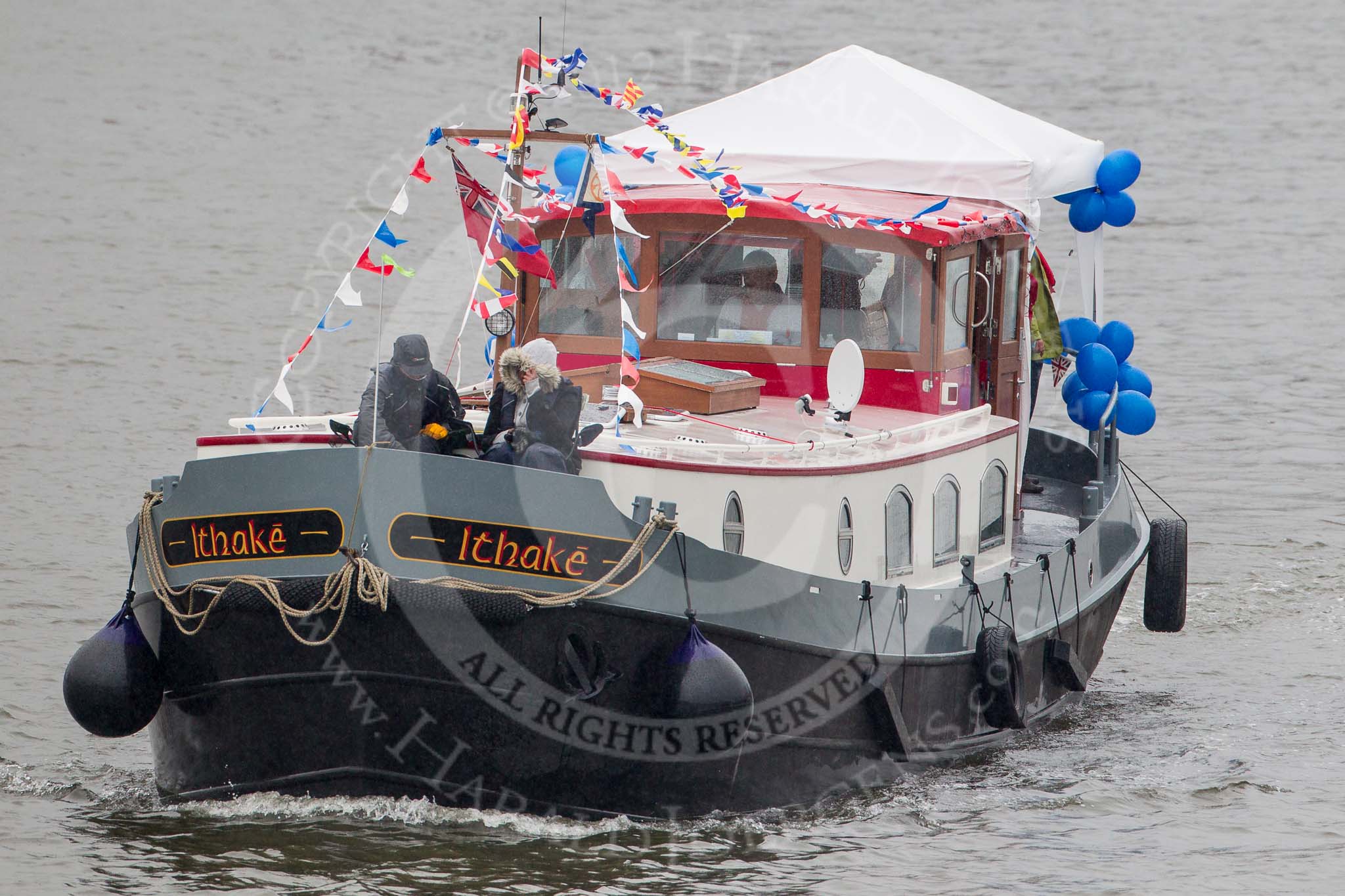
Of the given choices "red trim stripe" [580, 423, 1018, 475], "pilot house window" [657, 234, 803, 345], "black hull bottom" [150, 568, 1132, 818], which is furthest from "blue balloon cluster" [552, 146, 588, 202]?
"black hull bottom" [150, 568, 1132, 818]

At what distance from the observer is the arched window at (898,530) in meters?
11.2

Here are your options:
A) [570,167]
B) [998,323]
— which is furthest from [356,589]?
[998,323]

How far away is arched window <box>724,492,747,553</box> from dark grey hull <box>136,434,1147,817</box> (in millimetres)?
379

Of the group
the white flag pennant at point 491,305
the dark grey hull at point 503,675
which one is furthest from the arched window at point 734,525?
the white flag pennant at point 491,305

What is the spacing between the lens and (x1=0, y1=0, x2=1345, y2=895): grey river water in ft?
34.2

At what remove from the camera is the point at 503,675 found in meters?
9.70

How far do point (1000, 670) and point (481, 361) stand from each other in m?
12.9

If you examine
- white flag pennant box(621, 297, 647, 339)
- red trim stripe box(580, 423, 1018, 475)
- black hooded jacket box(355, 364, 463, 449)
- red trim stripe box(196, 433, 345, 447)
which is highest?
white flag pennant box(621, 297, 647, 339)

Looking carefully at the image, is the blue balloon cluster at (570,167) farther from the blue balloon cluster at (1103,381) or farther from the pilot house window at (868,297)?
the blue balloon cluster at (1103,381)

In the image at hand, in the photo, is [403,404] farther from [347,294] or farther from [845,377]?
[845,377]

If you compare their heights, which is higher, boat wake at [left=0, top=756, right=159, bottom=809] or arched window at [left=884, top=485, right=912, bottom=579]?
arched window at [left=884, top=485, right=912, bottom=579]

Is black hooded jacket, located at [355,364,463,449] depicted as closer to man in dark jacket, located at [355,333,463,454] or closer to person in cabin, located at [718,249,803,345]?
man in dark jacket, located at [355,333,463,454]

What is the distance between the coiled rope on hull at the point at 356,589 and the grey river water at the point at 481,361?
124 cm

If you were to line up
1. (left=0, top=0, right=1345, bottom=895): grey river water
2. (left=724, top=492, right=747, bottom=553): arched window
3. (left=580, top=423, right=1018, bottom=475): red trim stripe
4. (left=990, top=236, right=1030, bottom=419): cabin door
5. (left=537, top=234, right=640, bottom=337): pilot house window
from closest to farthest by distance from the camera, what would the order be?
1. (left=580, top=423, right=1018, bottom=475): red trim stripe
2. (left=724, top=492, right=747, bottom=553): arched window
3. (left=0, top=0, right=1345, bottom=895): grey river water
4. (left=537, top=234, right=640, bottom=337): pilot house window
5. (left=990, top=236, right=1030, bottom=419): cabin door
